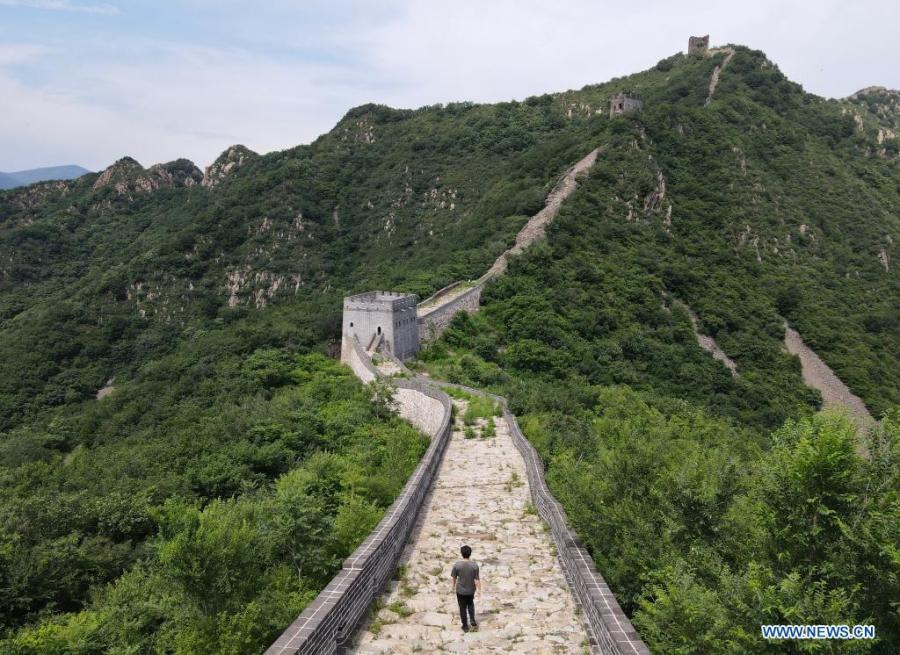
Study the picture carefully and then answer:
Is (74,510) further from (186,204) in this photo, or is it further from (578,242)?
(186,204)

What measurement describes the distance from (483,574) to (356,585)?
2.35 meters

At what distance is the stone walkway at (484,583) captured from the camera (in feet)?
23.3

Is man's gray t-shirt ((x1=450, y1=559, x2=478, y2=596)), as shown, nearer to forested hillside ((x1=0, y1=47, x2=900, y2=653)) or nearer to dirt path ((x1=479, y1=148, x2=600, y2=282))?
forested hillside ((x1=0, y1=47, x2=900, y2=653))

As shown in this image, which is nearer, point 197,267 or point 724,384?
point 724,384

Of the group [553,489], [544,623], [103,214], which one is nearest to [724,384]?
[553,489]

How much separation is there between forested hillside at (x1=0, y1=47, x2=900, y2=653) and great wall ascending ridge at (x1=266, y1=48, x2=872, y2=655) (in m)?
0.58

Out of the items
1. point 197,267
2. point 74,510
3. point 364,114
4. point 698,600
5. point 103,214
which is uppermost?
point 364,114

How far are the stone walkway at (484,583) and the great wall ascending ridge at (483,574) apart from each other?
0.06ft

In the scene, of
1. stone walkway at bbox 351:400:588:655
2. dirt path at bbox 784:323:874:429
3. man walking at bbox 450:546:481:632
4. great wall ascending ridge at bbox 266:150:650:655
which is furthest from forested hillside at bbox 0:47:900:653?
man walking at bbox 450:546:481:632

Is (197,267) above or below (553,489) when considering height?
above

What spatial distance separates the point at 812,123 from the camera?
72750 millimetres

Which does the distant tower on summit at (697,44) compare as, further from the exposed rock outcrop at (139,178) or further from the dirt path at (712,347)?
the exposed rock outcrop at (139,178)

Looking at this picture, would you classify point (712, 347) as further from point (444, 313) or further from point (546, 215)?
point (444, 313)

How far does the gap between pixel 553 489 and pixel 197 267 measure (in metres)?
62.1
